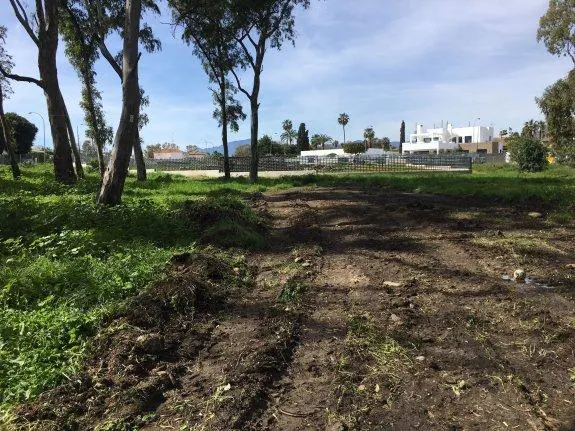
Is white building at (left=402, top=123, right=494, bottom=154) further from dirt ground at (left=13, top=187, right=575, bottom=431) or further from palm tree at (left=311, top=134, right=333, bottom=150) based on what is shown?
dirt ground at (left=13, top=187, right=575, bottom=431)

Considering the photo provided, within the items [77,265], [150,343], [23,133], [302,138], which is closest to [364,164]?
[77,265]

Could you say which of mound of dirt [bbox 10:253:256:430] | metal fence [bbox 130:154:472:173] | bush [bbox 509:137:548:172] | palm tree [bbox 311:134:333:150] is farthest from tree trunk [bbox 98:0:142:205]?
palm tree [bbox 311:134:333:150]

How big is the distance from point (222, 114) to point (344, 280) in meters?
21.2

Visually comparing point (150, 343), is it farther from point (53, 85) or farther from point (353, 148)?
point (353, 148)

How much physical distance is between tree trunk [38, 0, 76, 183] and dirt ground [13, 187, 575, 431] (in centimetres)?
1308

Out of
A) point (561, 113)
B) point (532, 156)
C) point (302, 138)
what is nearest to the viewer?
point (532, 156)

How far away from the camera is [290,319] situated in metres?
4.37

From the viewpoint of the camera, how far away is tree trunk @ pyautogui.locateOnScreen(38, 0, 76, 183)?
16.6 meters

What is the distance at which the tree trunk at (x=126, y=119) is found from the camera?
10.6m

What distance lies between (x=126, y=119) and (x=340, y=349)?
8722 millimetres

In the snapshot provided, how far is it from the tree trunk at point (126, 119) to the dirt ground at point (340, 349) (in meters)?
5.26

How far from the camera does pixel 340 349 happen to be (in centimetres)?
374

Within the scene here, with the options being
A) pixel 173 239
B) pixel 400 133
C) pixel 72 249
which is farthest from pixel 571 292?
pixel 400 133

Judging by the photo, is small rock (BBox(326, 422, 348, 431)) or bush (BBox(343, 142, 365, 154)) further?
bush (BBox(343, 142, 365, 154))
